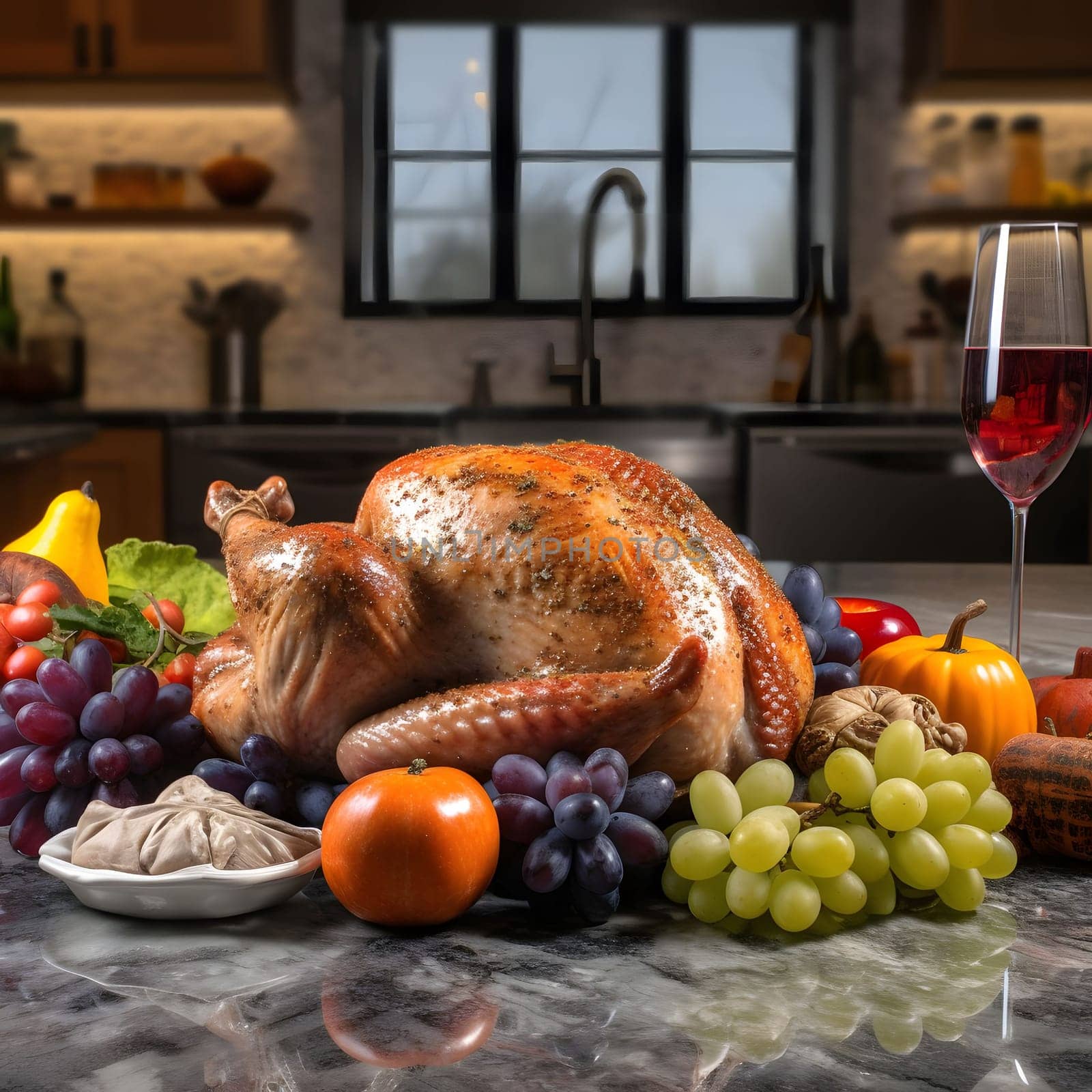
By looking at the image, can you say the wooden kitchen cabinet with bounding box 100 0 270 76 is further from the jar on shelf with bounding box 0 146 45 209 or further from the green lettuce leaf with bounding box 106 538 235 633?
the green lettuce leaf with bounding box 106 538 235 633

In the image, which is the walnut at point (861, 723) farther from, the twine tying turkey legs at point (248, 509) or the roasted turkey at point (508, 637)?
the twine tying turkey legs at point (248, 509)

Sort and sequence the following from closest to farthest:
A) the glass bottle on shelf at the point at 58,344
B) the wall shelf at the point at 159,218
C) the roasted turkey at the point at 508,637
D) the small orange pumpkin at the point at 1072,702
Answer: the roasted turkey at the point at 508,637, the small orange pumpkin at the point at 1072,702, the wall shelf at the point at 159,218, the glass bottle on shelf at the point at 58,344

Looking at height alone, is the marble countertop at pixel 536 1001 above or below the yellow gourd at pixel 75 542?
below

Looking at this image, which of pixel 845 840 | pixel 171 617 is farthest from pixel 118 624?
pixel 845 840

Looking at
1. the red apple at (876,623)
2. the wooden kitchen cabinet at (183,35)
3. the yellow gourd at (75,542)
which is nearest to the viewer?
the red apple at (876,623)

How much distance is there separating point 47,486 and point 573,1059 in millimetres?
3785

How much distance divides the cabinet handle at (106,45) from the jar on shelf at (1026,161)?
10.5 feet

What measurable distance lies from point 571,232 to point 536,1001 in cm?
420

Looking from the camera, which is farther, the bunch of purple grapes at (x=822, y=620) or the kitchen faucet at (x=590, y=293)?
the kitchen faucet at (x=590, y=293)

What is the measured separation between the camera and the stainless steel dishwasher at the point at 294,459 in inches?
142

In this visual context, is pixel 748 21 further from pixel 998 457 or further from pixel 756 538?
pixel 998 457

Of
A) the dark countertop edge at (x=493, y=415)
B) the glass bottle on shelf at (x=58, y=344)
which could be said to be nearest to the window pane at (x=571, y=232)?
the dark countertop edge at (x=493, y=415)

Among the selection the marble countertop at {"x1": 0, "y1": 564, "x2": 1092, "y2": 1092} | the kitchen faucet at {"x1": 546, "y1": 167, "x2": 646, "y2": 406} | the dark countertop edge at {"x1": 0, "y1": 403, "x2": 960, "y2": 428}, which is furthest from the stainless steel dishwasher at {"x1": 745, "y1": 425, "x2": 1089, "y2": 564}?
the marble countertop at {"x1": 0, "y1": 564, "x2": 1092, "y2": 1092}

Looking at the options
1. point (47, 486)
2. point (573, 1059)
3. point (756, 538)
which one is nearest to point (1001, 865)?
point (573, 1059)
